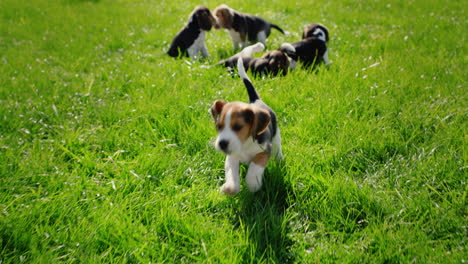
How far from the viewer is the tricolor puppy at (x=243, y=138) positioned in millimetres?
2725

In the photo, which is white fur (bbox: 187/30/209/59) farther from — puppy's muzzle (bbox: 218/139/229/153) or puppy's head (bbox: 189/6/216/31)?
puppy's muzzle (bbox: 218/139/229/153)

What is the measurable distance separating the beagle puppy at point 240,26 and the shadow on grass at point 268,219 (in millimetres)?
4204

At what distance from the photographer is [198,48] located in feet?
21.9

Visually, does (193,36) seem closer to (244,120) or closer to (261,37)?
(261,37)

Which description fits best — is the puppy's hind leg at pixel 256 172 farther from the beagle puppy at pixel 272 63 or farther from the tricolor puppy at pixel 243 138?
the beagle puppy at pixel 272 63

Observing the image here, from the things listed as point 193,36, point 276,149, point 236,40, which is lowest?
point 236,40

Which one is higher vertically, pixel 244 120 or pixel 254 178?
pixel 244 120

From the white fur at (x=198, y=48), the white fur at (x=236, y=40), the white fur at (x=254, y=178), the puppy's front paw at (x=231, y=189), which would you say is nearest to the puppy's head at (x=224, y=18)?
the white fur at (x=236, y=40)

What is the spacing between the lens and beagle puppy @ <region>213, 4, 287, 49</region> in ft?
22.3

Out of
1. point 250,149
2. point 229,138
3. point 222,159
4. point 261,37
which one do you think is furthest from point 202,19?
point 229,138

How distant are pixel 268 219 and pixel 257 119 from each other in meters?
0.78

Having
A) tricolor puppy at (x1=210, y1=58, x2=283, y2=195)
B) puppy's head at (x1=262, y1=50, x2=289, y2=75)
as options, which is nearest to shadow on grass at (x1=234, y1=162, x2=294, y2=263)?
tricolor puppy at (x1=210, y1=58, x2=283, y2=195)

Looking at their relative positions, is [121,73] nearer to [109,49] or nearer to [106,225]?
[109,49]

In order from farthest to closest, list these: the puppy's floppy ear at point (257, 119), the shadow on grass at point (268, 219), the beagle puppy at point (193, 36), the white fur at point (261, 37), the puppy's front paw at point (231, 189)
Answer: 1. the white fur at point (261, 37)
2. the beagle puppy at point (193, 36)
3. the puppy's front paw at point (231, 189)
4. the puppy's floppy ear at point (257, 119)
5. the shadow on grass at point (268, 219)
